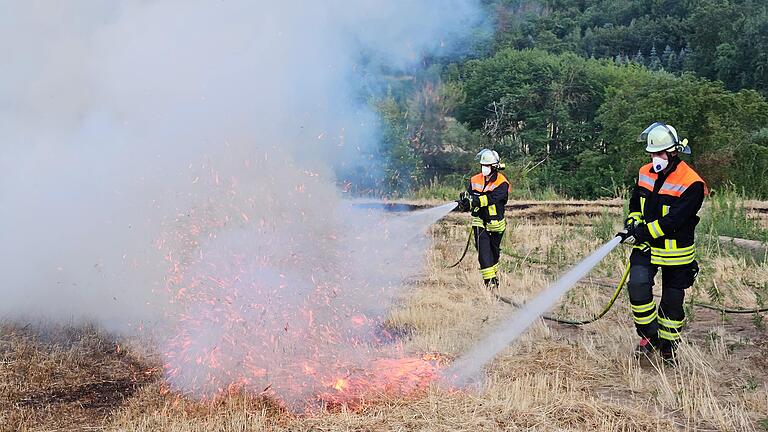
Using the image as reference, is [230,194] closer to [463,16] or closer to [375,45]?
[375,45]

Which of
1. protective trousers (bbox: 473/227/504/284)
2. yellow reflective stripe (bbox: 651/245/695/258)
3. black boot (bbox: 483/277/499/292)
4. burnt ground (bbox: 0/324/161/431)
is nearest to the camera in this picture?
burnt ground (bbox: 0/324/161/431)

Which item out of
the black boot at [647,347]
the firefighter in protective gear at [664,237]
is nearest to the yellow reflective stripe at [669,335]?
the firefighter in protective gear at [664,237]

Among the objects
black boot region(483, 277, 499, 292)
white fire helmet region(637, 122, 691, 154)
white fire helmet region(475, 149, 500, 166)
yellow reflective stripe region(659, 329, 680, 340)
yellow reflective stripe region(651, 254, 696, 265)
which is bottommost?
black boot region(483, 277, 499, 292)

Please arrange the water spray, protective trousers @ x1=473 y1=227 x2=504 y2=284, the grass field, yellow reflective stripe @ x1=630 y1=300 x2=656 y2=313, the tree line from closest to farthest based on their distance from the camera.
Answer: the grass field < the water spray < yellow reflective stripe @ x1=630 y1=300 x2=656 y2=313 < protective trousers @ x1=473 y1=227 x2=504 y2=284 < the tree line

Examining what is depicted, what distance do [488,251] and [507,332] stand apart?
2.58 m

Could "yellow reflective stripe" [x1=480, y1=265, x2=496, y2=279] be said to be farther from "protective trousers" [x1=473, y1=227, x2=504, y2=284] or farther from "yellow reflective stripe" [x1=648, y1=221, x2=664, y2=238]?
"yellow reflective stripe" [x1=648, y1=221, x2=664, y2=238]

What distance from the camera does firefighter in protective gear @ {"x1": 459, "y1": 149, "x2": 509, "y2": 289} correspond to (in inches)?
378

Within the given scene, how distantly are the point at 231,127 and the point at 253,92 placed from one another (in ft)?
1.12

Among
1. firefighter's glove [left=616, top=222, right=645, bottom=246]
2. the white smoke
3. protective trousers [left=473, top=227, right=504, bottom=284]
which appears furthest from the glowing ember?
protective trousers [left=473, top=227, right=504, bottom=284]

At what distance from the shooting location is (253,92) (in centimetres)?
611

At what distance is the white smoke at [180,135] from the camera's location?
6020 mm

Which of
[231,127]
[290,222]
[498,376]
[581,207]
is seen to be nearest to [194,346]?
[290,222]

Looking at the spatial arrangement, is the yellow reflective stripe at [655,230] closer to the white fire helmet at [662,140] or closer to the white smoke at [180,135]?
the white fire helmet at [662,140]

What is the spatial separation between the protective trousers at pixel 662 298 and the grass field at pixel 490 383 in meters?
0.24
